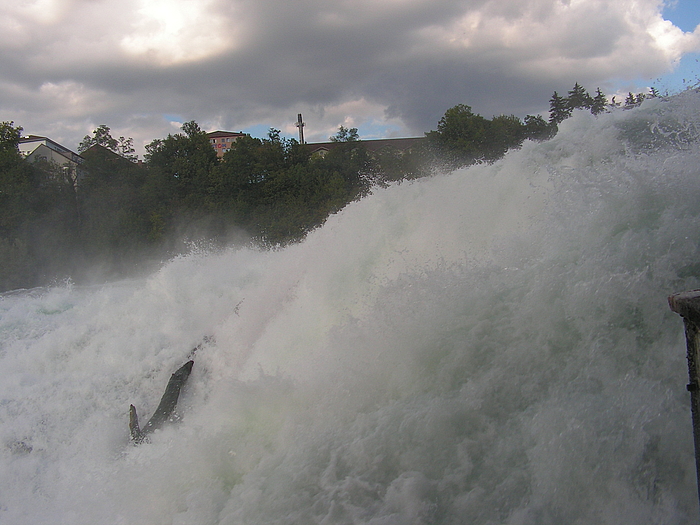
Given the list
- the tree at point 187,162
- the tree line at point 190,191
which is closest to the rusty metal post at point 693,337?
the tree line at point 190,191

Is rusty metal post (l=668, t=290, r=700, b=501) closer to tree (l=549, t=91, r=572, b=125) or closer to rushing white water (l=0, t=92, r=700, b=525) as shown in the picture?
rushing white water (l=0, t=92, r=700, b=525)

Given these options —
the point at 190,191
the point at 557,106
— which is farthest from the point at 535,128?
the point at 190,191

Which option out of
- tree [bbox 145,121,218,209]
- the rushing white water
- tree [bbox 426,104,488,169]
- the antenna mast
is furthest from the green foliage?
the rushing white water

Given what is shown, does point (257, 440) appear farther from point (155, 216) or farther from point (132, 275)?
point (155, 216)

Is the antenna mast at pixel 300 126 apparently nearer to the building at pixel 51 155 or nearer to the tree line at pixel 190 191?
the tree line at pixel 190 191

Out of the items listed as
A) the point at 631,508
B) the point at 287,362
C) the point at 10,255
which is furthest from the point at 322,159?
the point at 631,508

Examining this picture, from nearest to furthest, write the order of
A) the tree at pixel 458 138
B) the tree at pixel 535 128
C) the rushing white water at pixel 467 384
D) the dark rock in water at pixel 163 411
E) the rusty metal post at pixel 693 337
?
the rusty metal post at pixel 693 337 < the rushing white water at pixel 467 384 < the dark rock in water at pixel 163 411 < the tree at pixel 458 138 < the tree at pixel 535 128
